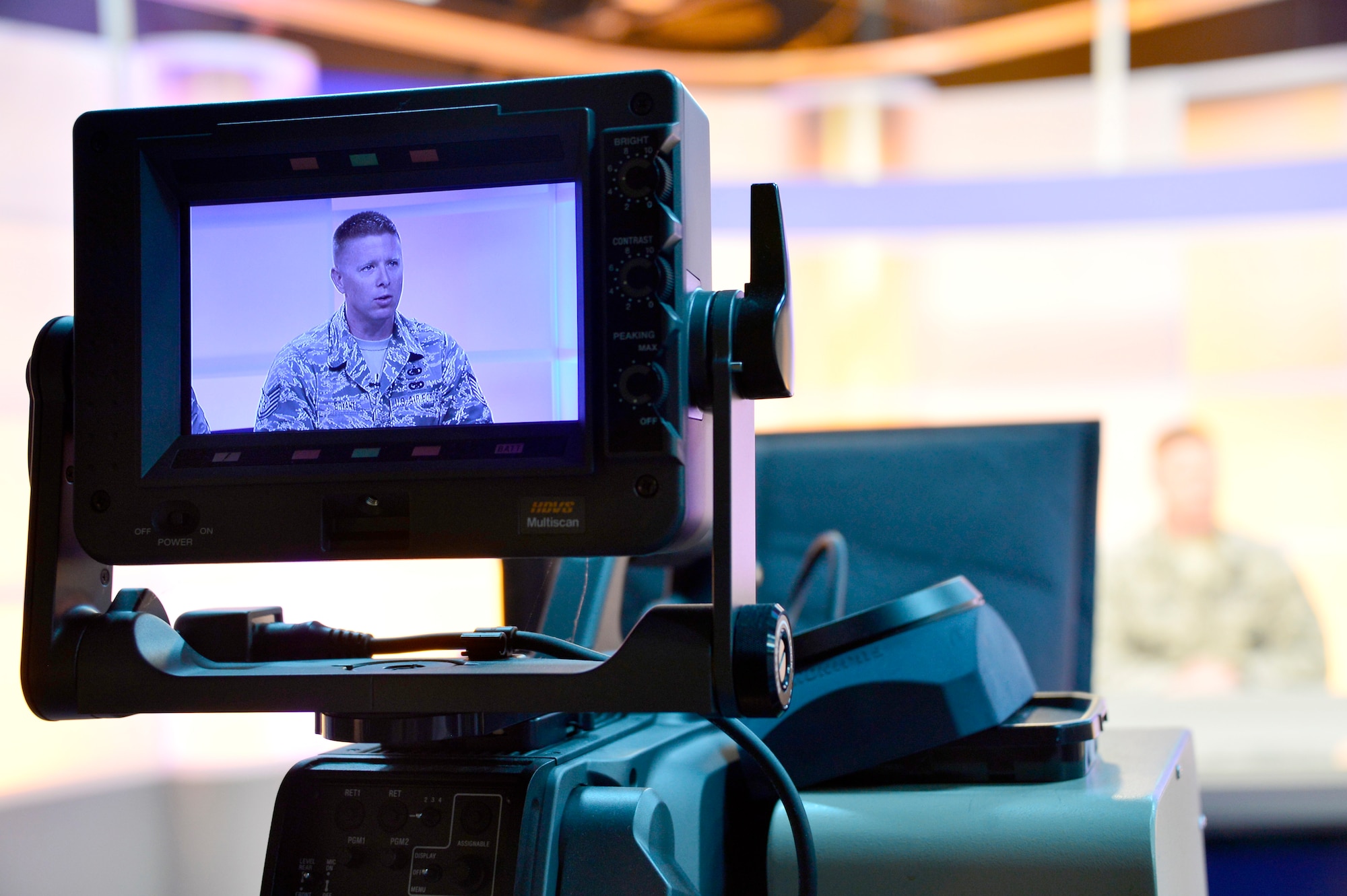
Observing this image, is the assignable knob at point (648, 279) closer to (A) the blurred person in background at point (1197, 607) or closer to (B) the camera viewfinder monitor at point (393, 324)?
(B) the camera viewfinder monitor at point (393, 324)

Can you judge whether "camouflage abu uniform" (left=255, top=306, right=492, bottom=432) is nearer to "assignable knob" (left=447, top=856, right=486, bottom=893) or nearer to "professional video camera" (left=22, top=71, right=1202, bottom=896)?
"professional video camera" (left=22, top=71, right=1202, bottom=896)

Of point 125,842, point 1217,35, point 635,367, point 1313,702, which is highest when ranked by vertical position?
point 1217,35

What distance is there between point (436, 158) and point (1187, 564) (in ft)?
11.7

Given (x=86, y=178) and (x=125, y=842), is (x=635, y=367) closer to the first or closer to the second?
(x=86, y=178)

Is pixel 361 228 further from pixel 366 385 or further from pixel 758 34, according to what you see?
pixel 758 34

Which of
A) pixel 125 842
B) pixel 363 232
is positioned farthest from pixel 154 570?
pixel 125 842

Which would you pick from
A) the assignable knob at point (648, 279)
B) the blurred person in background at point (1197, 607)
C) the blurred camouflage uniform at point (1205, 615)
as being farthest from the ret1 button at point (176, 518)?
the blurred person in background at point (1197, 607)

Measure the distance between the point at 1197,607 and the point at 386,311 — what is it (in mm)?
3581

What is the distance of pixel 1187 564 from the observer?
3.68 m

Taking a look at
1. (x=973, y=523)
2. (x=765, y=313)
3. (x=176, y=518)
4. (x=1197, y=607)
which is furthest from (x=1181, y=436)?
(x=176, y=518)

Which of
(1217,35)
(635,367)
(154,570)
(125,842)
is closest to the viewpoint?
(635,367)

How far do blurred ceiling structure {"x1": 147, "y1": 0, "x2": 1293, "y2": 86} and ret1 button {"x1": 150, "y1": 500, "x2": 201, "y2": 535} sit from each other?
5.65m

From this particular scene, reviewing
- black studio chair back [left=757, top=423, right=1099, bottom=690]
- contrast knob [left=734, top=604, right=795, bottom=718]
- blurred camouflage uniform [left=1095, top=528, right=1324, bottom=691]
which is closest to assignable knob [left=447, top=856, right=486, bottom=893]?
contrast knob [left=734, top=604, right=795, bottom=718]

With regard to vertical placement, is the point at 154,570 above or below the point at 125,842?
above
